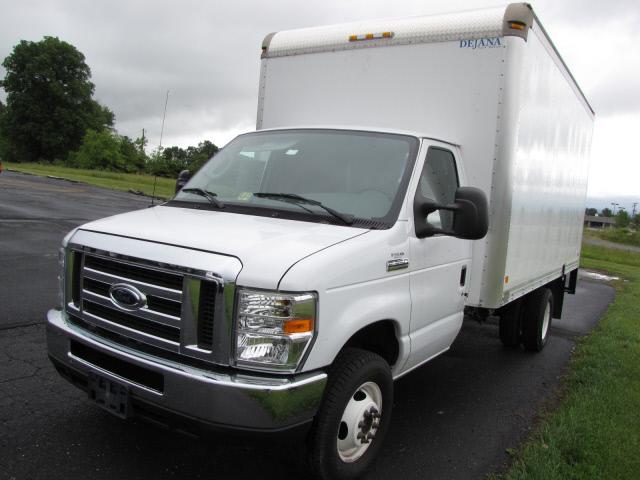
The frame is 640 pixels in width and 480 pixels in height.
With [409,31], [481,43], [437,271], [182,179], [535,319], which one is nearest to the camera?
[437,271]

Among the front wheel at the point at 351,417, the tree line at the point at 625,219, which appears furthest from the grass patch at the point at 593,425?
the tree line at the point at 625,219

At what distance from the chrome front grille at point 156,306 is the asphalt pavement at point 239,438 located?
50 cm

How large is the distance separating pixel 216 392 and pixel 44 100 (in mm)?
75225

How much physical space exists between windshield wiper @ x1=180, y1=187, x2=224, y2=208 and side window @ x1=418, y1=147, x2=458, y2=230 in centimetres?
137

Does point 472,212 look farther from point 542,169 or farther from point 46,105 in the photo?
point 46,105

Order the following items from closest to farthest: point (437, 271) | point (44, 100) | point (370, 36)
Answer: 1. point (437, 271)
2. point (370, 36)
3. point (44, 100)

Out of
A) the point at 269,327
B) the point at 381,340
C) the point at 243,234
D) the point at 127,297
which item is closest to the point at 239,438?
the point at 269,327

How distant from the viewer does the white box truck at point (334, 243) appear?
2.61 metres

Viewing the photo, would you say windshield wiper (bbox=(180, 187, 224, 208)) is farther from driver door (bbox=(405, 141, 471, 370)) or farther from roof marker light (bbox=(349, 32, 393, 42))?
roof marker light (bbox=(349, 32, 393, 42))

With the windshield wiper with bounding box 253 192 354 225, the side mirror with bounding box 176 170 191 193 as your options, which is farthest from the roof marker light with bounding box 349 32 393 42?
the windshield wiper with bounding box 253 192 354 225

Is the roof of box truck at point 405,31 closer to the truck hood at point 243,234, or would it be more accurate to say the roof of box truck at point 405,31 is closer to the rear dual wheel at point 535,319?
the truck hood at point 243,234

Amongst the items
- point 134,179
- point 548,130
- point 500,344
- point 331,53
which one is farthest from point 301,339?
point 134,179

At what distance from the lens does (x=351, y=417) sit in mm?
3113

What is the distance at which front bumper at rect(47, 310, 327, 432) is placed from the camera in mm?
2527
